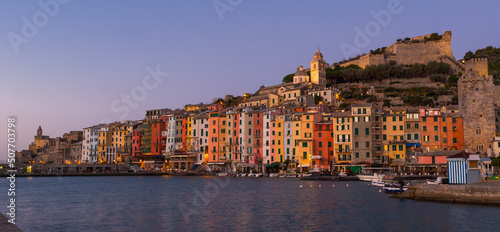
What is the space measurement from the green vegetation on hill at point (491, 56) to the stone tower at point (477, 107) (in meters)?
28.2

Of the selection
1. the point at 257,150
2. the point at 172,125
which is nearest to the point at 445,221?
the point at 257,150

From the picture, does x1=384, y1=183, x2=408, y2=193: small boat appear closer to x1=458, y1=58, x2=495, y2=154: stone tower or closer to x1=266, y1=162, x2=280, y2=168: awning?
x1=458, y1=58, x2=495, y2=154: stone tower

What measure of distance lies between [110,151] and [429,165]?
74.0m

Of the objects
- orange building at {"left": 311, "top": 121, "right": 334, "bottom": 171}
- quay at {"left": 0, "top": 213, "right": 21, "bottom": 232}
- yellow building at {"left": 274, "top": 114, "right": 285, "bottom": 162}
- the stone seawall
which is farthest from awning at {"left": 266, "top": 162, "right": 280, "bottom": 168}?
quay at {"left": 0, "top": 213, "right": 21, "bottom": 232}

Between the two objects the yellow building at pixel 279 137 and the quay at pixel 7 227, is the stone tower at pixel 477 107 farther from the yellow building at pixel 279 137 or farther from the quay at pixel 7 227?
the quay at pixel 7 227

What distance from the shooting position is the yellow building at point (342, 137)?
242 feet

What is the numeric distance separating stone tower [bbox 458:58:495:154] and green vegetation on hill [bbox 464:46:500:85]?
2820 cm

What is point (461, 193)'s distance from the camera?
31953mm

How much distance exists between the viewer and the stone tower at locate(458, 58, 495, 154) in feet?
232

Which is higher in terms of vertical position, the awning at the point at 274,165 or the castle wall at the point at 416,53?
the castle wall at the point at 416,53

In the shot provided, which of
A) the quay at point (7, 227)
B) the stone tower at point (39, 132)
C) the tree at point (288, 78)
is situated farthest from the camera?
the stone tower at point (39, 132)

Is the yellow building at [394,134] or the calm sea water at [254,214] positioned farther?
the yellow building at [394,134]

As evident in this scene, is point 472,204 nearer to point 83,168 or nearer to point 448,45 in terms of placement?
point 83,168

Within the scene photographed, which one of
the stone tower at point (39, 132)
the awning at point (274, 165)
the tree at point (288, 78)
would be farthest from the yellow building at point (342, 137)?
the stone tower at point (39, 132)
